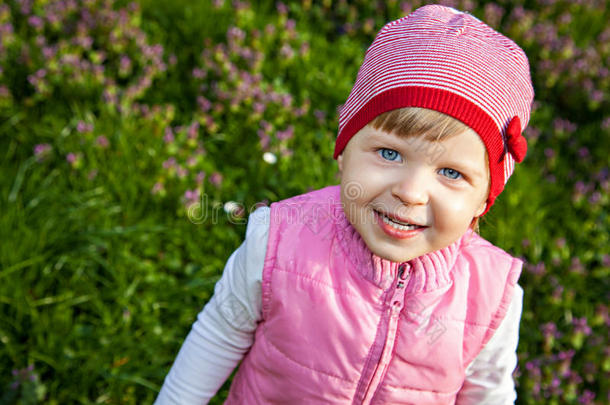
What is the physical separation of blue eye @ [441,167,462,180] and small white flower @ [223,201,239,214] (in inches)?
73.5

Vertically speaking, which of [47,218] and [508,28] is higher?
[508,28]

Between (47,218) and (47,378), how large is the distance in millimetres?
788

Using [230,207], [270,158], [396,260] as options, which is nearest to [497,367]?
[396,260]

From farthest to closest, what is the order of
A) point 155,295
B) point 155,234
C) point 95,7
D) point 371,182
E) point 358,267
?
point 95,7
point 155,234
point 155,295
point 358,267
point 371,182

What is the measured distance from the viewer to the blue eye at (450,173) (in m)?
1.29

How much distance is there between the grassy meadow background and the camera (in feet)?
8.21

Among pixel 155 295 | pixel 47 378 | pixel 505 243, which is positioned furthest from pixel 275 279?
pixel 505 243

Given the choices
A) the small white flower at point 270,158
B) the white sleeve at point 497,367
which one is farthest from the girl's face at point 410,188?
the small white flower at point 270,158

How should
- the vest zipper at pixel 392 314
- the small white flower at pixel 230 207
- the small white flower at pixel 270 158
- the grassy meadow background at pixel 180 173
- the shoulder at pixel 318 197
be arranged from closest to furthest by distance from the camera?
1. the vest zipper at pixel 392 314
2. the shoulder at pixel 318 197
3. the grassy meadow background at pixel 180 173
4. the small white flower at pixel 230 207
5. the small white flower at pixel 270 158

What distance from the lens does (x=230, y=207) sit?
300cm

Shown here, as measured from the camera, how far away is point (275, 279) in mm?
1520

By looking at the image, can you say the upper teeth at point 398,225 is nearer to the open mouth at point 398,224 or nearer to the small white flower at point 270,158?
the open mouth at point 398,224

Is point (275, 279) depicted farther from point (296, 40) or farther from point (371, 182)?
point (296, 40)

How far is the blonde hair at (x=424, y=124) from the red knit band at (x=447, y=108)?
1 cm
